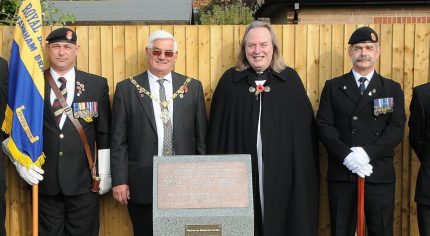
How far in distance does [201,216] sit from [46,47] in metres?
2.09

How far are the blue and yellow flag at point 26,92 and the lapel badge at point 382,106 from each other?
258cm

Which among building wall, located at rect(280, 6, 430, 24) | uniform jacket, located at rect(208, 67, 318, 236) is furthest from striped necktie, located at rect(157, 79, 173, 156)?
building wall, located at rect(280, 6, 430, 24)

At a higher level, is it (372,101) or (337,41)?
(337,41)

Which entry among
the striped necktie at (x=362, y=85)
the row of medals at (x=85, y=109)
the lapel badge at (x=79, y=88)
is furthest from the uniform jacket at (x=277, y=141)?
the lapel badge at (x=79, y=88)

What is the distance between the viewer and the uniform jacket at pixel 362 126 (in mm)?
4004

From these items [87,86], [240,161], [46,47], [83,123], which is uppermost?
[46,47]

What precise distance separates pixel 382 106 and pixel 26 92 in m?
2.77

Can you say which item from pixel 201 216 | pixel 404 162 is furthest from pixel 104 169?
pixel 404 162

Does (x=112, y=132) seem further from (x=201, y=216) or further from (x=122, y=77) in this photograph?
(x=201, y=216)

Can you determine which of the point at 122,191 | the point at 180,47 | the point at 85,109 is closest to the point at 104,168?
the point at 122,191

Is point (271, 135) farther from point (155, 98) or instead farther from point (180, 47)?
point (180, 47)

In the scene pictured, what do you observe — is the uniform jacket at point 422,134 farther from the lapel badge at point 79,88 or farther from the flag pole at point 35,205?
the flag pole at point 35,205

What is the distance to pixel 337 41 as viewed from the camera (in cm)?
468

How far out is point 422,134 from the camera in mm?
4113
